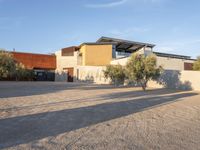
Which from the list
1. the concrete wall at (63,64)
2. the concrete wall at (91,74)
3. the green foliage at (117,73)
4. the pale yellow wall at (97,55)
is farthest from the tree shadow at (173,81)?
the concrete wall at (63,64)

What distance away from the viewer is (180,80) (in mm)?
26531

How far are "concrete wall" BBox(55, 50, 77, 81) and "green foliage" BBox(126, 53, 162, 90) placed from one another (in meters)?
27.3

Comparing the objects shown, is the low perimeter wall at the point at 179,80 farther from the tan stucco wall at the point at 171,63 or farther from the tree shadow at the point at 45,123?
the tree shadow at the point at 45,123

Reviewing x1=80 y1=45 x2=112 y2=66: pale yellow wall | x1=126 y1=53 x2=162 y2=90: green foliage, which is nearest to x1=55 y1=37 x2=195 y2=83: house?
x1=80 y1=45 x2=112 y2=66: pale yellow wall

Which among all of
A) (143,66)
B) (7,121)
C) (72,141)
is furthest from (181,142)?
(143,66)

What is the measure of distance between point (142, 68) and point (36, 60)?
111 ft

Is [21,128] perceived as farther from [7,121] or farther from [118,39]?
[118,39]

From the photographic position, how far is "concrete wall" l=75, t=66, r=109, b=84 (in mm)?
40416

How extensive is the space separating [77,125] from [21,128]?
173cm

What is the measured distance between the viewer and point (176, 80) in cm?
2692

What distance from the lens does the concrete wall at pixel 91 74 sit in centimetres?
4042

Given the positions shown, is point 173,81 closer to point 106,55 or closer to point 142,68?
point 142,68

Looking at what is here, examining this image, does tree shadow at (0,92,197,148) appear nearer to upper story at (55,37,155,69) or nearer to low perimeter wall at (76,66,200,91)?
low perimeter wall at (76,66,200,91)

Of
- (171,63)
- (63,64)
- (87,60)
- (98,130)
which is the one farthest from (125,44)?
(98,130)
